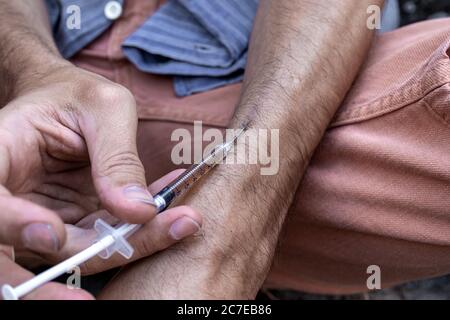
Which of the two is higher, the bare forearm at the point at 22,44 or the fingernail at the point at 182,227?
the bare forearm at the point at 22,44

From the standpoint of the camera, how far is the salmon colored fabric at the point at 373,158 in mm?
904

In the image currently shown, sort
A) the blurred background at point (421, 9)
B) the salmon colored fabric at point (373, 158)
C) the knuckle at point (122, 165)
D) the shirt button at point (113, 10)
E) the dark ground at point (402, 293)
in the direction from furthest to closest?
the blurred background at point (421, 9) → the dark ground at point (402, 293) → the shirt button at point (113, 10) → the salmon colored fabric at point (373, 158) → the knuckle at point (122, 165)

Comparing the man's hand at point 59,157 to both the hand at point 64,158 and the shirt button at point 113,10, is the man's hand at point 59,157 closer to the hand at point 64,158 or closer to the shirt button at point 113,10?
the hand at point 64,158

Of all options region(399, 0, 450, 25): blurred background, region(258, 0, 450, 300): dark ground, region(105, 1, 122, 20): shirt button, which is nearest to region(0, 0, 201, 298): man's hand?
region(105, 1, 122, 20): shirt button

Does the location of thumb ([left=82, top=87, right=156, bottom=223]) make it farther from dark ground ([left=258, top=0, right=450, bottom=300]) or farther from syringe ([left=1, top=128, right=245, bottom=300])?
dark ground ([left=258, top=0, right=450, bottom=300])

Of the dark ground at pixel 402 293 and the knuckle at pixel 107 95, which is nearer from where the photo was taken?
the knuckle at pixel 107 95

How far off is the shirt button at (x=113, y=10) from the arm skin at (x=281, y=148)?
278 millimetres

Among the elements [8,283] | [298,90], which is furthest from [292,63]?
[8,283]

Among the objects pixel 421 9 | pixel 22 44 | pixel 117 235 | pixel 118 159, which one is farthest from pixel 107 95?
pixel 421 9

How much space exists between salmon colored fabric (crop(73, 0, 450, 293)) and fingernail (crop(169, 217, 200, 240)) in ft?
0.89

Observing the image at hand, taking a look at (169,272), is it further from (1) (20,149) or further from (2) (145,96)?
(2) (145,96)

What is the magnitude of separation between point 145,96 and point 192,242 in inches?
15.1

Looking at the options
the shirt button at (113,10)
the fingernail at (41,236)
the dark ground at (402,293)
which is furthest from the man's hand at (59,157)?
the dark ground at (402,293)

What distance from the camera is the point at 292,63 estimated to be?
105cm
